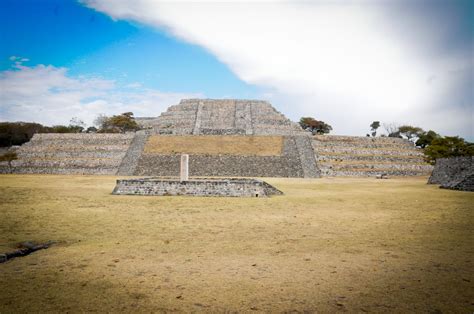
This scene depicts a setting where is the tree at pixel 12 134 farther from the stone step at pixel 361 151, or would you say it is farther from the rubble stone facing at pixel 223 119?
the stone step at pixel 361 151

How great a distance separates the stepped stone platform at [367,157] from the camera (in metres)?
34.9

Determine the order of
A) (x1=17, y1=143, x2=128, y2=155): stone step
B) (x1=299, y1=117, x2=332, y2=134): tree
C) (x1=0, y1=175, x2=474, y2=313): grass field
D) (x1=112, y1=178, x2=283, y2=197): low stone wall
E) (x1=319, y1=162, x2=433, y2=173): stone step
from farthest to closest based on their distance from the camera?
(x1=299, y1=117, x2=332, y2=134): tree → (x1=17, y1=143, x2=128, y2=155): stone step → (x1=319, y1=162, x2=433, y2=173): stone step → (x1=112, y1=178, x2=283, y2=197): low stone wall → (x1=0, y1=175, x2=474, y2=313): grass field

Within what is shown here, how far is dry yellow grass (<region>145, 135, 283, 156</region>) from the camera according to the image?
119ft

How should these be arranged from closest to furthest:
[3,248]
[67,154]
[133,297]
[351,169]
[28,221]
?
[133,297]
[3,248]
[28,221]
[351,169]
[67,154]

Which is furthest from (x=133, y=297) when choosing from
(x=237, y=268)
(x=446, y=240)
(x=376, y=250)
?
(x=446, y=240)

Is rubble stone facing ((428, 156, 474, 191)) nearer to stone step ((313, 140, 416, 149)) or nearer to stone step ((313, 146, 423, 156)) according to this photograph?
stone step ((313, 146, 423, 156))

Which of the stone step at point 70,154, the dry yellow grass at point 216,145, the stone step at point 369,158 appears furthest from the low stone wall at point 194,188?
the stone step at point 369,158

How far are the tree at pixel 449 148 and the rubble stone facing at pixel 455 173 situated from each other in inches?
459

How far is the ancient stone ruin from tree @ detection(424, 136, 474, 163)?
5.34 feet

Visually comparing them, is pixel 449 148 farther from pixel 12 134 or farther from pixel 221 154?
pixel 12 134

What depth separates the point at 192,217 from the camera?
10.1m

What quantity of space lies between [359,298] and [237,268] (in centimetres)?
192

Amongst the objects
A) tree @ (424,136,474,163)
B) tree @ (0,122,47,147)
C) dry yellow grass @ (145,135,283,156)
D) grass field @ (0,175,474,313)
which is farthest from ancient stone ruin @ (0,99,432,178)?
grass field @ (0,175,474,313)

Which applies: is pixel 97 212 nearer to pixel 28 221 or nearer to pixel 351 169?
pixel 28 221
